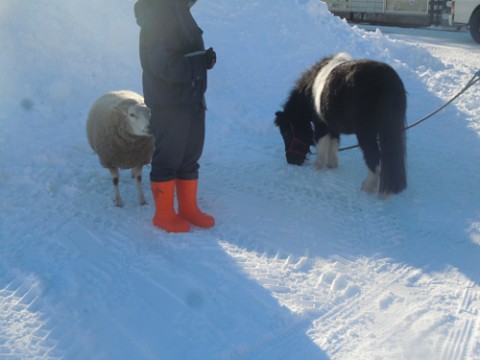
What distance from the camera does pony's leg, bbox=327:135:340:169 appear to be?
19.3 feet

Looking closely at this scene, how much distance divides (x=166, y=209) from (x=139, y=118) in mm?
836

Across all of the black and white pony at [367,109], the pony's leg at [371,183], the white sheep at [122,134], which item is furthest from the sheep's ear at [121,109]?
the pony's leg at [371,183]

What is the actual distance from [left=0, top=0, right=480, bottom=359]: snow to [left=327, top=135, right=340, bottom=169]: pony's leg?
0.16m

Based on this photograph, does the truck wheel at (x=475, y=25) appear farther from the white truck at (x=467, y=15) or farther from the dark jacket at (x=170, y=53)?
the dark jacket at (x=170, y=53)

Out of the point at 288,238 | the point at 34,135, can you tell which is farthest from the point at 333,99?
the point at 34,135

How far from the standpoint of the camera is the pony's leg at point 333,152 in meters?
5.88

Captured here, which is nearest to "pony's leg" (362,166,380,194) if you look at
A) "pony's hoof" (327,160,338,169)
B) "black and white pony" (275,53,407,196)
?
"black and white pony" (275,53,407,196)

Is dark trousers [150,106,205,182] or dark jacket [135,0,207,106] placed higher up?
dark jacket [135,0,207,106]

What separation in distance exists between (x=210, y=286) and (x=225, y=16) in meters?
7.03

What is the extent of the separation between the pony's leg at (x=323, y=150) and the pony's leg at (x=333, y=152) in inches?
1.9

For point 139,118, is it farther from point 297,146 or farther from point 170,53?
point 297,146

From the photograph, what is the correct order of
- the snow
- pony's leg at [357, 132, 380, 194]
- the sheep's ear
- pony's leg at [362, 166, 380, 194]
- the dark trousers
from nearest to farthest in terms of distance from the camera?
the snow
the dark trousers
the sheep's ear
pony's leg at [357, 132, 380, 194]
pony's leg at [362, 166, 380, 194]

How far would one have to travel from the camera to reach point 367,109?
4.71 meters

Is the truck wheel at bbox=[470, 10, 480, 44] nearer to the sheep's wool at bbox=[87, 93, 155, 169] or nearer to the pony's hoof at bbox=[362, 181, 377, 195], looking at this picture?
the pony's hoof at bbox=[362, 181, 377, 195]
